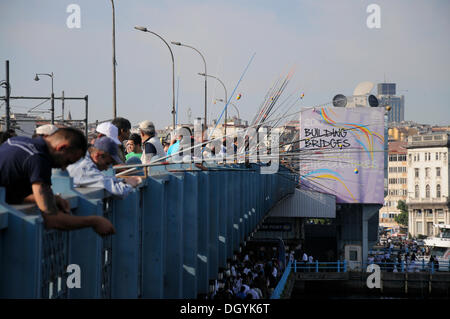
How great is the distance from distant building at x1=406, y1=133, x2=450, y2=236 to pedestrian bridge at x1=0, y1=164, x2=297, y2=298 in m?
137

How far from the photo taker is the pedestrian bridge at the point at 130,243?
470 centimetres

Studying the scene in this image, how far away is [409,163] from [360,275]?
11106cm

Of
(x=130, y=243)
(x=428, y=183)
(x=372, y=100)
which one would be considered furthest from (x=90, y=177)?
(x=428, y=183)

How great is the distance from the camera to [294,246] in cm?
5397

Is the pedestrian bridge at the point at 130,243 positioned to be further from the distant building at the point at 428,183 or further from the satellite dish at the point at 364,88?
the distant building at the point at 428,183

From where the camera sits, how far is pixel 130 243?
7.36m

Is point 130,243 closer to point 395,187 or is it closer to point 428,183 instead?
point 428,183

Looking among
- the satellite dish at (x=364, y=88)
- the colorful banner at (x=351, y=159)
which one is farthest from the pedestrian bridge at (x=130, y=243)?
the satellite dish at (x=364, y=88)

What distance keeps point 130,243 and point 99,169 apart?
982 millimetres

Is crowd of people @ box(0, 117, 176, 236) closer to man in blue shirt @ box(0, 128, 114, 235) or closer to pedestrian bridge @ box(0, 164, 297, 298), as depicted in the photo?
man in blue shirt @ box(0, 128, 114, 235)

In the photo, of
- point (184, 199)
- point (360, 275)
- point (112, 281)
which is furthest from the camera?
point (360, 275)

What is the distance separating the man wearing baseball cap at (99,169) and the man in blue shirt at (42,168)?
139 centimetres

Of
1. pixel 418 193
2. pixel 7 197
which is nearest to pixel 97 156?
pixel 7 197
